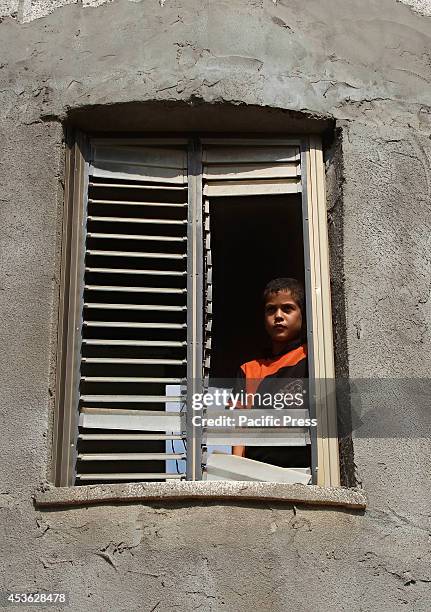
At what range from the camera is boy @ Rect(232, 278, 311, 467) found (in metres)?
6.09

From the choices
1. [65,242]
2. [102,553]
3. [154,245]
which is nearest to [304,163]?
[154,245]

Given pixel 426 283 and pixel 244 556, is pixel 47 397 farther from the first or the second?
pixel 426 283

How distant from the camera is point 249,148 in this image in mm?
6625

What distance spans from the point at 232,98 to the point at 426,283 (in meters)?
1.45

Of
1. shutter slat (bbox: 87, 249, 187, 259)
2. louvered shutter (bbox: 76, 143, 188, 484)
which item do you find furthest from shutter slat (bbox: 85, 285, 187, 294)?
shutter slat (bbox: 87, 249, 187, 259)

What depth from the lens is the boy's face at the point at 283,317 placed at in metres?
6.71

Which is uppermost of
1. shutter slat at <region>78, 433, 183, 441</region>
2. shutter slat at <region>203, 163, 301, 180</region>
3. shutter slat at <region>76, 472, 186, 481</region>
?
shutter slat at <region>203, 163, 301, 180</region>

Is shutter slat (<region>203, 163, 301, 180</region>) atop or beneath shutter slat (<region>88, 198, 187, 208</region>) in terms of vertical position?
atop

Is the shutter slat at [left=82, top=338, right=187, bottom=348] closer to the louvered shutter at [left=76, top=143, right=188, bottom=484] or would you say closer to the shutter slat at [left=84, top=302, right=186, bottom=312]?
the louvered shutter at [left=76, top=143, right=188, bottom=484]

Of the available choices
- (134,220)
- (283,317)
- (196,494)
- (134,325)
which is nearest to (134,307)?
(134,325)

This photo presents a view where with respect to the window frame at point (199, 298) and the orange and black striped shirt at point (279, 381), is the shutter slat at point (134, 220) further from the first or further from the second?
the orange and black striped shirt at point (279, 381)

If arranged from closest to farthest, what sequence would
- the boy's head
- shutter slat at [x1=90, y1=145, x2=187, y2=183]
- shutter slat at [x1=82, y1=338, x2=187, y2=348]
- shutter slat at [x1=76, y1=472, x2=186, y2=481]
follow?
shutter slat at [x1=76, y1=472, x2=186, y2=481], shutter slat at [x1=82, y1=338, x2=187, y2=348], shutter slat at [x1=90, y1=145, x2=187, y2=183], the boy's head

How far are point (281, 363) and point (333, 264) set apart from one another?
666mm

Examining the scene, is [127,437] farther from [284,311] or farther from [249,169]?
[249,169]
